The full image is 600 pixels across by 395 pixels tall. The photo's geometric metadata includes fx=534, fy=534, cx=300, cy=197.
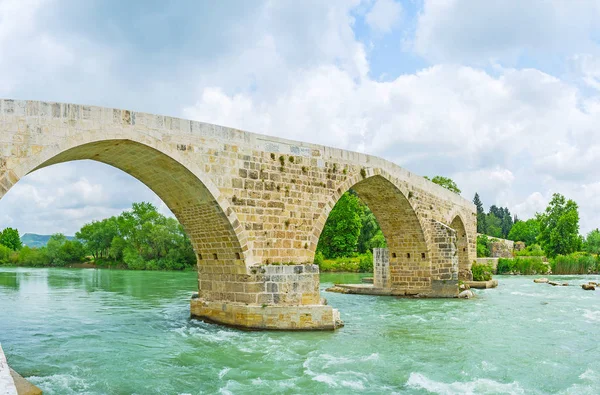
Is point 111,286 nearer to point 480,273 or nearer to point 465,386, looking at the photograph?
point 480,273

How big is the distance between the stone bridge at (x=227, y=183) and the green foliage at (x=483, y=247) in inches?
1034

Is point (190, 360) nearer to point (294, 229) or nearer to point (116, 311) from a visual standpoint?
point (294, 229)

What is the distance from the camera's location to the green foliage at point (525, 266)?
99.7 feet

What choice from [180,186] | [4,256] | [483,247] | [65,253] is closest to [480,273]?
[180,186]

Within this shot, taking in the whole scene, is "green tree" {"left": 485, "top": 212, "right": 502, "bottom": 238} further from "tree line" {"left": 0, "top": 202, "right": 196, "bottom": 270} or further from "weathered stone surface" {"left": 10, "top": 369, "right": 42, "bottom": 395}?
"weathered stone surface" {"left": 10, "top": 369, "right": 42, "bottom": 395}

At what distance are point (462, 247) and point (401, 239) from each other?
7.09 meters

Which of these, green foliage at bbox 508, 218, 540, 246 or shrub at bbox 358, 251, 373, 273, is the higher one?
green foliage at bbox 508, 218, 540, 246

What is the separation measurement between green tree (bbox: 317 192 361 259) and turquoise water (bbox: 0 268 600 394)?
25290 mm

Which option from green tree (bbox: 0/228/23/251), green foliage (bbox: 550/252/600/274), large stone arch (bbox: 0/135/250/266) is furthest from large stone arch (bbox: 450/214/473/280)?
green tree (bbox: 0/228/23/251)

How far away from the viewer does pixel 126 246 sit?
150ft

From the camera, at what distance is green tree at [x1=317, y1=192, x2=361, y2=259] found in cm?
3844

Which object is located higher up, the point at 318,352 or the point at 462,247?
the point at 462,247

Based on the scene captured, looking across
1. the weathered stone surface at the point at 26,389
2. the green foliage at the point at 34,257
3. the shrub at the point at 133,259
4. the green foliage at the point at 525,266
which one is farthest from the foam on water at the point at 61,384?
the green foliage at the point at 34,257

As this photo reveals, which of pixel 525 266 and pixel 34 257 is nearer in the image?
pixel 525 266
